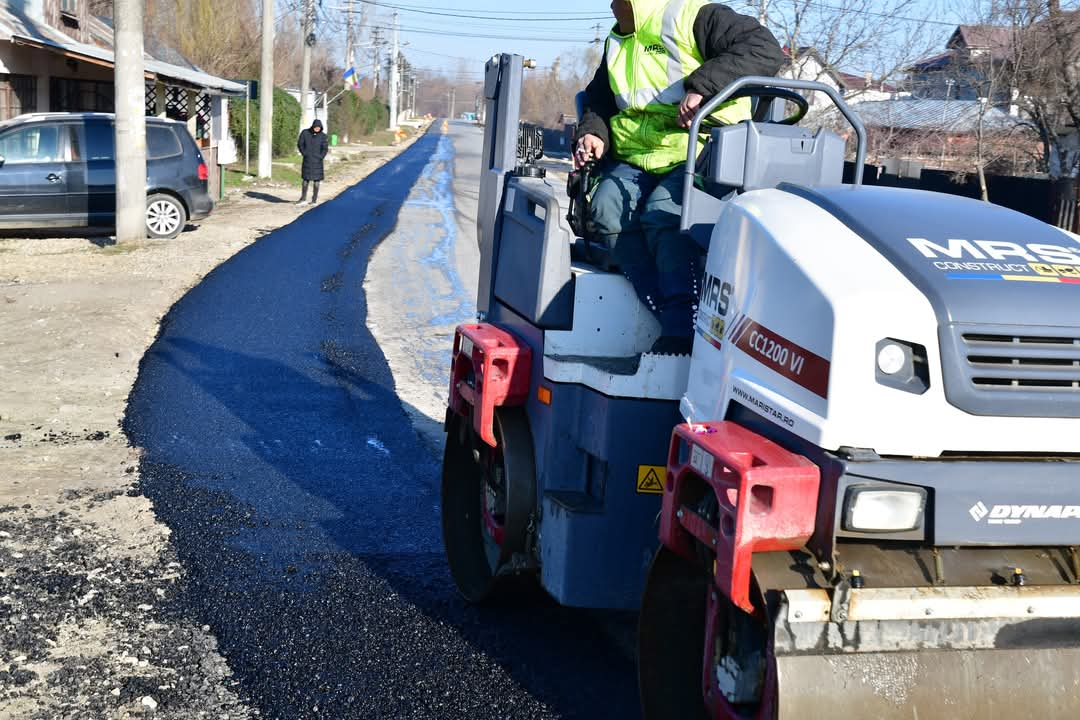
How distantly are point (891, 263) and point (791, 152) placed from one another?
40.9 inches

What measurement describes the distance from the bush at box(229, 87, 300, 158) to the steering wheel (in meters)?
33.3

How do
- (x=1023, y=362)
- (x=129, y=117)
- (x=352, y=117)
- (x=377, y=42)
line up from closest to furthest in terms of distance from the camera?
1. (x=1023, y=362)
2. (x=129, y=117)
3. (x=352, y=117)
4. (x=377, y=42)

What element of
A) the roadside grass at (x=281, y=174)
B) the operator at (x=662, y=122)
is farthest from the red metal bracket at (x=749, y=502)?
the roadside grass at (x=281, y=174)

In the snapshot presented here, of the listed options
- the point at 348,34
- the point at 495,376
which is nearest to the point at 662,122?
the point at 495,376

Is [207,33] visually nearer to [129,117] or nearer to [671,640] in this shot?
[129,117]

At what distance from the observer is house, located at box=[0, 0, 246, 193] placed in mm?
22641

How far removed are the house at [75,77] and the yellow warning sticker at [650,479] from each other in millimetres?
19383

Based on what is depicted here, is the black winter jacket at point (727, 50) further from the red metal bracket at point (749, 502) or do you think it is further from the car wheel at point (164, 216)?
the car wheel at point (164, 216)

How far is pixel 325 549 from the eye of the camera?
588cm

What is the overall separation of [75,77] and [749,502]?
27080 millimetres

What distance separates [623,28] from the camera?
4.65 m

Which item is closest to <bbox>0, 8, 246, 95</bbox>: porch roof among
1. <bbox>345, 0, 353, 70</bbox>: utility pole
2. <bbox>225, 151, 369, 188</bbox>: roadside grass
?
<bbox>225, 151, 369, 188</bbox>: roadside grass

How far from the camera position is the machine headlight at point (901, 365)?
291 centimetres

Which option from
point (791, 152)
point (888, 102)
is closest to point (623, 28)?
point (791, 152)
